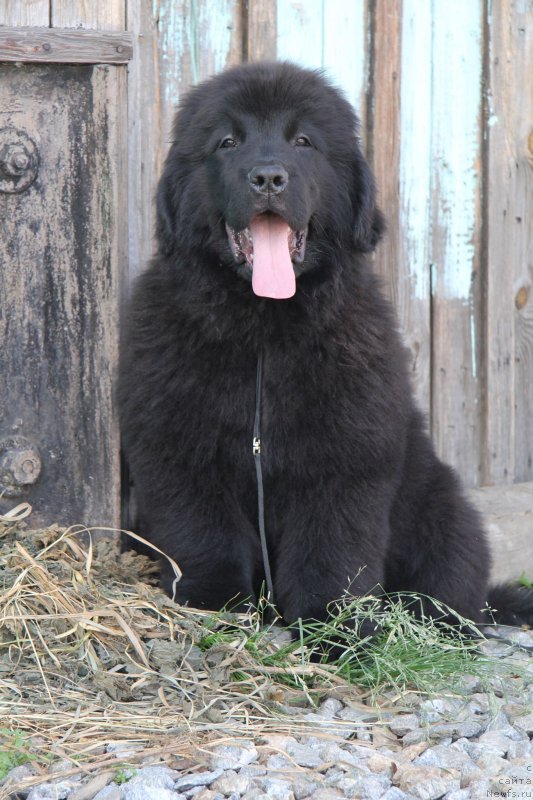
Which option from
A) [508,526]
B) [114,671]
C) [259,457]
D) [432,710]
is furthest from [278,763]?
[508,526]

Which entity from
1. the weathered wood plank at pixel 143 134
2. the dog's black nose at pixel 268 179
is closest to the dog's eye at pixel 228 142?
the dog's black nose at pixel 268 179

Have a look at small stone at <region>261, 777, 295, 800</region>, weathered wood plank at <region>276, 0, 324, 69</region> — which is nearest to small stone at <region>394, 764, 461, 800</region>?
small stone at <region>261, 777, 295, 800</region>

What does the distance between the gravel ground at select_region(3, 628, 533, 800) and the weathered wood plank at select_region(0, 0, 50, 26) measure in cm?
209

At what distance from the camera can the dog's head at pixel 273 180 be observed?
9.60 ft

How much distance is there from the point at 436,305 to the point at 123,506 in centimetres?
141

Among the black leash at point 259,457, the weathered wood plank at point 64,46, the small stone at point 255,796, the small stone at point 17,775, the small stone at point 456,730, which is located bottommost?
the small stone at point 456,730

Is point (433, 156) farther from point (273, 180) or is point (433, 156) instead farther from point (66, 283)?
point (66, 283)

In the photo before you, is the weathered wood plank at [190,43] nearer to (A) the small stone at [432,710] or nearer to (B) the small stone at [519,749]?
(A) the small stone at [432,710]

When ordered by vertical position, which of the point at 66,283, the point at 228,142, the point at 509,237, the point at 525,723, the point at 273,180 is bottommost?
the point at 525,723

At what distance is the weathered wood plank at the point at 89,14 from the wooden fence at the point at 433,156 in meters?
0.07

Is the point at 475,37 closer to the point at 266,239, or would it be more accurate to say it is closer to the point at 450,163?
the point at 450,163

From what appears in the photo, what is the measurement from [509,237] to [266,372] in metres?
1.52

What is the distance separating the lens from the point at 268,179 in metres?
2.85

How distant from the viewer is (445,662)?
2707 mm
